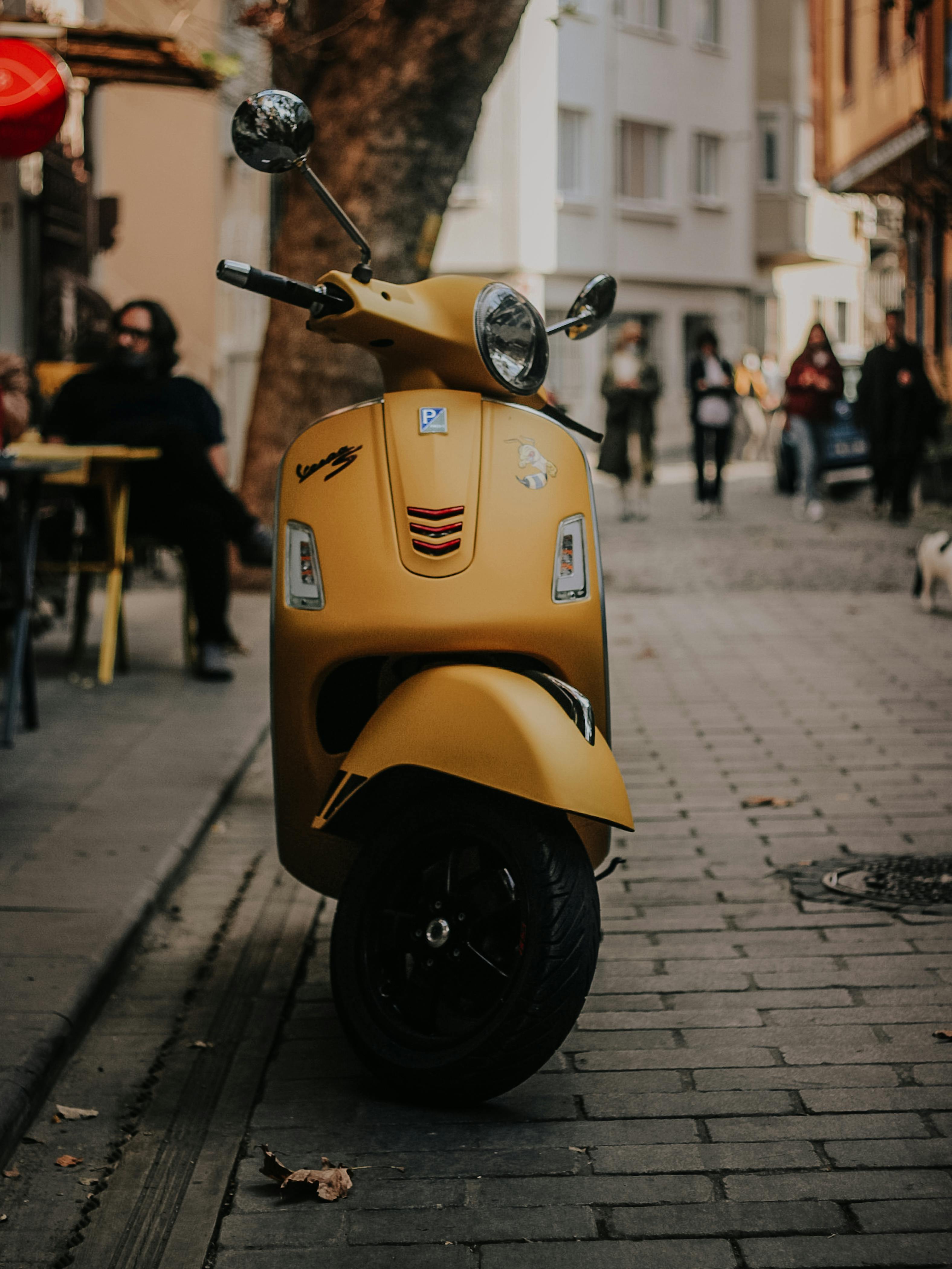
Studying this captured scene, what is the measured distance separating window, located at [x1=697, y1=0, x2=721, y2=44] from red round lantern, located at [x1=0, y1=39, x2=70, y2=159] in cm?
3360

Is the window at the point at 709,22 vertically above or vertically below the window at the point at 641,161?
above

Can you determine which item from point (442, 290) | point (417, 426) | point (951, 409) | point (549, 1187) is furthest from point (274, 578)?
point (951, 409)

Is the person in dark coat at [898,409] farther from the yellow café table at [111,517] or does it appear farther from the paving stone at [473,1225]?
the paving stone at [473,1225]

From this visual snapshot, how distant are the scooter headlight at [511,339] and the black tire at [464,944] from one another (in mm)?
930

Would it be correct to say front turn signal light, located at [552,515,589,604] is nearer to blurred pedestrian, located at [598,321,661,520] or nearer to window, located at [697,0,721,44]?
blurred pedestrian, located at [598,321,661,520]

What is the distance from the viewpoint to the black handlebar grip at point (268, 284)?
144 inches

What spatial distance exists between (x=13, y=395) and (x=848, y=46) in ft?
73.2

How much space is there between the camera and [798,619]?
11.1m

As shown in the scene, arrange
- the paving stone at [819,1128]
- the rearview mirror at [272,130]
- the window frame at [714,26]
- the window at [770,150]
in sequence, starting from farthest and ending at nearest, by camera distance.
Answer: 1. the window at [770,150]
2. the window frame at [714,26]
3. the rearview mirror at [272,130]
4. the paving stone at [819,1128]

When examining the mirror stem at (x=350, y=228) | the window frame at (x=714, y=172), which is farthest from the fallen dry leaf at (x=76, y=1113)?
the window frame at (x=714, y=172)

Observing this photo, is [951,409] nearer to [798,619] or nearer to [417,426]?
[798,619]

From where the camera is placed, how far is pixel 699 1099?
137 inches

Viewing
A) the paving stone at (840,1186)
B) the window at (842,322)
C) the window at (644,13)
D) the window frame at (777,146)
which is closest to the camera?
the paving stone at (840,1186)

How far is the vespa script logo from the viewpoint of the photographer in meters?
3.87
